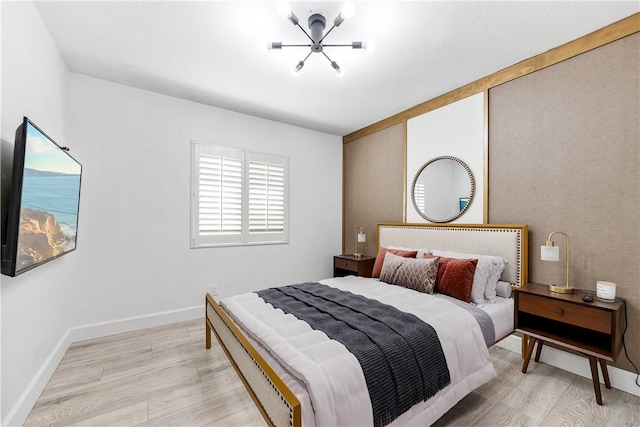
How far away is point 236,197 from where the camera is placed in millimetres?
3814

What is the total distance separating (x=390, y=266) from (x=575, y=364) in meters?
1.70

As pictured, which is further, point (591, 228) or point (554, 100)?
point (554, 100)

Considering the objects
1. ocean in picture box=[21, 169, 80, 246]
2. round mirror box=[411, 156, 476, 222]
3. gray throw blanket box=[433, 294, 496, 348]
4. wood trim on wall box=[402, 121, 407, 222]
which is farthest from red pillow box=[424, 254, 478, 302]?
ocean in picture box=[21, 169, 80, 246]

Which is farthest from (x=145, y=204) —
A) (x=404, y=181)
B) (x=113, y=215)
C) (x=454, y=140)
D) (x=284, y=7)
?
(x=454, y=140)

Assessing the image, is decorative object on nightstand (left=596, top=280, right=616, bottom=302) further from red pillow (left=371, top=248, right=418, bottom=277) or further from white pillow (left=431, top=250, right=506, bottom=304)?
red pillow (left=371, top=248, right=418, bottom=277)

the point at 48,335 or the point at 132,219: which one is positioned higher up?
the point at 132,219

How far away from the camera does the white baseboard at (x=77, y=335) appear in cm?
169

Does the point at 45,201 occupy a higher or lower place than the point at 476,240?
higher

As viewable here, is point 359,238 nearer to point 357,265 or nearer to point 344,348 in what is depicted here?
point 357,265

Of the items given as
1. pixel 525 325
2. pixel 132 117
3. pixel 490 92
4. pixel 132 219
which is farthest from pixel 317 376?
pixel 132 117

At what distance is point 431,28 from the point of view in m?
2.17

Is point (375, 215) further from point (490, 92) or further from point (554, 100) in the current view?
point (554, 100)

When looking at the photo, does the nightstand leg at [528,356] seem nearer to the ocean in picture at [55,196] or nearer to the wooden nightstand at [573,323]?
the wooden nightstand at [573,323]

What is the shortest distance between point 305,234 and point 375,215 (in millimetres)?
1179
